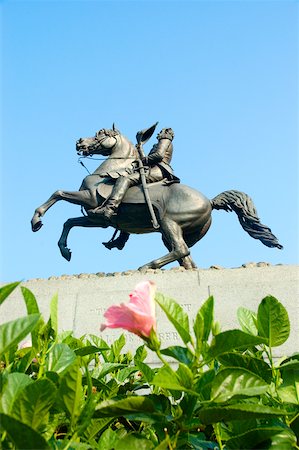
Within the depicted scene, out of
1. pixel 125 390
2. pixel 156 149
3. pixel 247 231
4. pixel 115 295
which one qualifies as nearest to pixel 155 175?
pixel 156 149

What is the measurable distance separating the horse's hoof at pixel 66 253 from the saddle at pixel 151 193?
1.08 m

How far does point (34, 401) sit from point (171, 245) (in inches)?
277

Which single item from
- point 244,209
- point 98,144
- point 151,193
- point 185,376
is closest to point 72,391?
point 185,376

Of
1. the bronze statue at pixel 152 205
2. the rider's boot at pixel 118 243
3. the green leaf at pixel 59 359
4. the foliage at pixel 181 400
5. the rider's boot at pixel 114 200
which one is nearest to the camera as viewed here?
the foliage at pixel 181 400

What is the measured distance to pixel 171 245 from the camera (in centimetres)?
805

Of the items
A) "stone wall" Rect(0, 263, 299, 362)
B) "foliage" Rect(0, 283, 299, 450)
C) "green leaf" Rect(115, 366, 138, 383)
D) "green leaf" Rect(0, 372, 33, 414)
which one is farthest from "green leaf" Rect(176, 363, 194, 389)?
"stone wall" Rect(0, 263, 299, 362)

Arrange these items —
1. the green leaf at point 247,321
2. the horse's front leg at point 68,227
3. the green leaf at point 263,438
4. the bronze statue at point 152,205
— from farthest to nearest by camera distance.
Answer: the horse's front leg at point 68,227 < the bronze statue at point 152,205 < the green leaf at point 247,321 < the green leaf at point 263,438

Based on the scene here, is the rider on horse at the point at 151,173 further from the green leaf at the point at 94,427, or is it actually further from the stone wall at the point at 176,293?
the green leaf at the point at 94,427

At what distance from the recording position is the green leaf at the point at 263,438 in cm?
117

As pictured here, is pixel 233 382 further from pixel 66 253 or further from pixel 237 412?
pixel 66 253

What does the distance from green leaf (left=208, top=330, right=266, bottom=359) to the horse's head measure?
8.41m

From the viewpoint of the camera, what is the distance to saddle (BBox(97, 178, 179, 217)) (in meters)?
8.30

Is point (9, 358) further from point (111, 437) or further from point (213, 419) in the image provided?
point (213, 419)

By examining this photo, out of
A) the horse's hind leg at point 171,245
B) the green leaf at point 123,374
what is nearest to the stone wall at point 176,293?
the horse's hind leg at point 171,245
